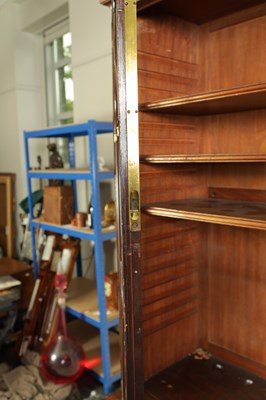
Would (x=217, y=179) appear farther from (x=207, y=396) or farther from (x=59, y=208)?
(x=59, y=208)

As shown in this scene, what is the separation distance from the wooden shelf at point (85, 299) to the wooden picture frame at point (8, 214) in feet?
3.45

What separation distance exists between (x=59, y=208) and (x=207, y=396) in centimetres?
138

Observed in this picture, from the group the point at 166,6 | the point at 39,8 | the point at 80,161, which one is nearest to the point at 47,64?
the point at 39,8

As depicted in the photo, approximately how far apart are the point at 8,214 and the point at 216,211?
8.83 feet

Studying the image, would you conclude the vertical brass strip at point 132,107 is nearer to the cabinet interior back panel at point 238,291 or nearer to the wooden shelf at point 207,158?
the wooden shelf at point 207,158

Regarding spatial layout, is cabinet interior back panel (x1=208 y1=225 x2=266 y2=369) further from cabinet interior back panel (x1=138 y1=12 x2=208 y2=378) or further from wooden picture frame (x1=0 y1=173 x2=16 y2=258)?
wooden picture frame (x1=0 y1=173 x2=16 y2=258)

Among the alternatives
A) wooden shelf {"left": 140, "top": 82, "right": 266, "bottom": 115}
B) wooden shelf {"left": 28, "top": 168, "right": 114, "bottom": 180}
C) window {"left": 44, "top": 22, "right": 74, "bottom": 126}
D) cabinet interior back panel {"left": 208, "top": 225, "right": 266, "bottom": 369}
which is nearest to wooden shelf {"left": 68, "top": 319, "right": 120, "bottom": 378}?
cabinet interior back panel {"left": 208, "top": 225, "right": 266, "bottom": 369}

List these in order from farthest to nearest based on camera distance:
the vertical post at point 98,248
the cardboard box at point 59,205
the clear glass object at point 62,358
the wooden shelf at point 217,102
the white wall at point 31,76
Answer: the white wall at point 31,76
the cardboard box at point 59,205
the clear glass object at point 62,358
the vertical post at point 98,248
the wooden shelf at point 217,102

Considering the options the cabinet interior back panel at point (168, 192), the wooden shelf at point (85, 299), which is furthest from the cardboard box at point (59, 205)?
the cabinet interior back panel at point (168, 192)

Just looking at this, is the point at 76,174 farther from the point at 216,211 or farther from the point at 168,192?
the point at 216,211

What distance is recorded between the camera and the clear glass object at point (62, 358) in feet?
6.65

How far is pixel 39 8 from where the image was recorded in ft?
9.67

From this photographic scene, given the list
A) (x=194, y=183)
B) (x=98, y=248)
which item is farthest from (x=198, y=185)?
(x=98, y=248)

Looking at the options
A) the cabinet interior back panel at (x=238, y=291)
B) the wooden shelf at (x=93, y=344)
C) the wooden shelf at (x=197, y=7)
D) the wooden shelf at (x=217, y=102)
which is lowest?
the wooden shelf at (x=93, y=344)
